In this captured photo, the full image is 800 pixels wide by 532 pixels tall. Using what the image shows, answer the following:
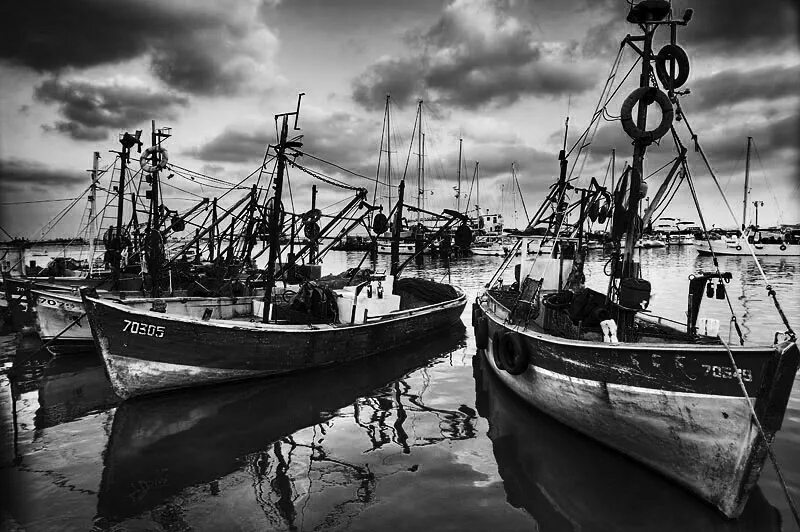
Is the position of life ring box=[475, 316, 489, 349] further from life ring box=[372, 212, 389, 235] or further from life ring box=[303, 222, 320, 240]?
life ring box=[303, 222, 320, 240]

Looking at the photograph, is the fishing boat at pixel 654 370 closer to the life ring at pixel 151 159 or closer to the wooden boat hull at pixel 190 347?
the wooden boat hull at pixel 190 347

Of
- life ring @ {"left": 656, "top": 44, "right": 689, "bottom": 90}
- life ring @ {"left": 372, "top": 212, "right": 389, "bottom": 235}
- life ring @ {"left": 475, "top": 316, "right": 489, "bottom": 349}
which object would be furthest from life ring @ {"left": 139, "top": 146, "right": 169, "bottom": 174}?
life ring @ {"left": 656, "top": 44, "right": 689, "bottom": 90}

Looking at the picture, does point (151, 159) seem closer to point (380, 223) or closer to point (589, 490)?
point (380, 223)

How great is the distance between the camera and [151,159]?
708 inches

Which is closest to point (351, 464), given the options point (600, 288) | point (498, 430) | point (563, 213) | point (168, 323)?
point (498, 430)

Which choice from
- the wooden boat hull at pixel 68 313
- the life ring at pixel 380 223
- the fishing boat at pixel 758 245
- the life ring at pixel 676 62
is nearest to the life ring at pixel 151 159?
the wooden boat hull at pixel 68 313

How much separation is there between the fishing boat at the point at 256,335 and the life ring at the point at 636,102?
355 inches

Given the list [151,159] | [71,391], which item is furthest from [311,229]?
[71,391]

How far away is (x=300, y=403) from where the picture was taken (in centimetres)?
1137

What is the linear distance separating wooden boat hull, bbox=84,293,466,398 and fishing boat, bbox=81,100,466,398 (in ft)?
0.07

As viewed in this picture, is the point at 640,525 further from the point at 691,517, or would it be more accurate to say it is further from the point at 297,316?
the point at 297,316

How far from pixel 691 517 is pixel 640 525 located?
31.4 inches

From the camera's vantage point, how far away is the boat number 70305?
11.0 m

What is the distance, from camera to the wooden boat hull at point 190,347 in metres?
11.1
